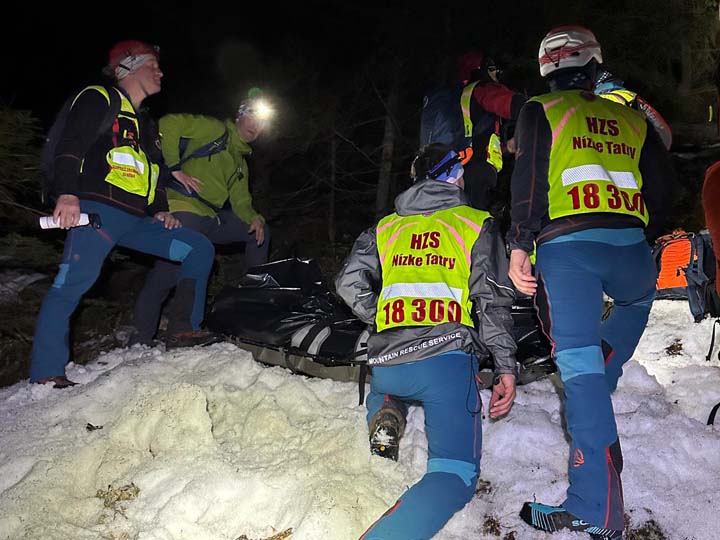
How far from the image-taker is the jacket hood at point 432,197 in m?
2.79

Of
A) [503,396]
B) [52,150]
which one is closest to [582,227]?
[503,396]

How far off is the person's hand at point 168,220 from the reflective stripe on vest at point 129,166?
0.70ft

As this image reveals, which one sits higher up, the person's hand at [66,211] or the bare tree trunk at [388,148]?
the bare tree trunk at [388,148]

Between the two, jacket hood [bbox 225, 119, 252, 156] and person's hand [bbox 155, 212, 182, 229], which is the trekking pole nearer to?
person's hand [bbox 155, 212, 182, 229]

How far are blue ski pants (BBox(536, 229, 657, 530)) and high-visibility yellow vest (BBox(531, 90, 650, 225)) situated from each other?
13 cm

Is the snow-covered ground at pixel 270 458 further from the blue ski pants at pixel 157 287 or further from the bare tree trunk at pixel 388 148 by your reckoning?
the bare tree trunk at pixel 388 148

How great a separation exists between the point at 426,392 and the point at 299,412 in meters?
1.10

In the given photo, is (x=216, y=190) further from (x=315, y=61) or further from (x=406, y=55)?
(x=406, y=55)

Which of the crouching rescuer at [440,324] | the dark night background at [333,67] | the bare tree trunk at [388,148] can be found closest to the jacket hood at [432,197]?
the crouching rescuer at [440,324]

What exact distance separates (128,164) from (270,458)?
87.0 inches

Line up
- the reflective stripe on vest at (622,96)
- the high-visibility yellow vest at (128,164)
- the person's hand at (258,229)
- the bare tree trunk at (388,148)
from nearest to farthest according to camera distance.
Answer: the reflective stripe on vest at (622,96) < the high-visibility yellow vest at (128,164) < the person's hand at (258,229) < the bare tree trunk at (388,148)

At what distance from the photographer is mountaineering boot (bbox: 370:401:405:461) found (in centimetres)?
264

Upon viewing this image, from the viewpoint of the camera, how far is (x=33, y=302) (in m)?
5.07

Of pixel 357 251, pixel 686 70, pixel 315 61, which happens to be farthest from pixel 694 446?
pixel 315 61
